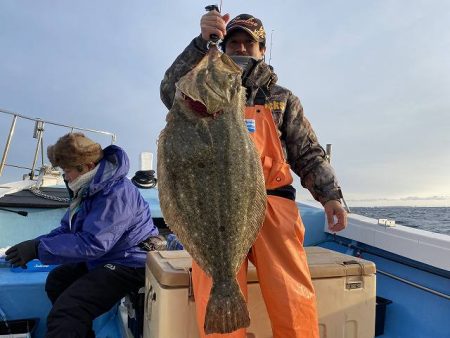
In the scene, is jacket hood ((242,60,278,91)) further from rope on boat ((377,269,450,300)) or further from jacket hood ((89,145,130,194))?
rope on boat ((377,269,450,300))

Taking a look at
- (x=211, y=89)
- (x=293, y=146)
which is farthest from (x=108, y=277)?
(x=211, y=89)

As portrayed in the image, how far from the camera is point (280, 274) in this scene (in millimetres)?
2074

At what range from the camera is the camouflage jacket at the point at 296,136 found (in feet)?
8.13

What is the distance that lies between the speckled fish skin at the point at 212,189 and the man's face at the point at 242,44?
2.34 feet

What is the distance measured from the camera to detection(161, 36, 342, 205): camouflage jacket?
2.48 metres

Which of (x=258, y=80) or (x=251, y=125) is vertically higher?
(x=258, y=80)

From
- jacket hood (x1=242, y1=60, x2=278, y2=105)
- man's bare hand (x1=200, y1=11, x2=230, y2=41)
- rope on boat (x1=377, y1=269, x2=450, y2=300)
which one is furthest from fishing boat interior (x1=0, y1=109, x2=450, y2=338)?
man's bare hand (x1=200, y1=11, x2=230, y2=41)

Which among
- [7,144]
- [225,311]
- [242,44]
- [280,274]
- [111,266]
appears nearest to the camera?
[225,311]

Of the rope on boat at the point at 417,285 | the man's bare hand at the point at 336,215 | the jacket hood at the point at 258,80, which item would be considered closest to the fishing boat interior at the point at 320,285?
the rope on boat at the point at 417,285

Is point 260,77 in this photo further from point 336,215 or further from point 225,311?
point 225,311

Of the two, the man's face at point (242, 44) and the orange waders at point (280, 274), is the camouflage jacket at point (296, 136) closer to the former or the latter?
the man's face at point (242, 44)

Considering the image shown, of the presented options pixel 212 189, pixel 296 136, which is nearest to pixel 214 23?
pixel 212 189

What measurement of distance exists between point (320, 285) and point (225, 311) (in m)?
1.01

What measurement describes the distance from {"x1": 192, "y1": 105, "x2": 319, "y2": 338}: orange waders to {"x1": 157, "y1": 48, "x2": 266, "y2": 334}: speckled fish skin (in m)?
0.26
